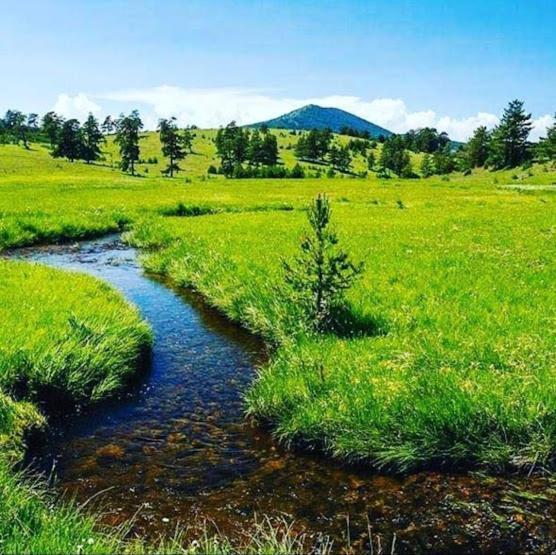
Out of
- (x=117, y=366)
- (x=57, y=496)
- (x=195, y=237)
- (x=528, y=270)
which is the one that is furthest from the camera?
(x=195, y=237)

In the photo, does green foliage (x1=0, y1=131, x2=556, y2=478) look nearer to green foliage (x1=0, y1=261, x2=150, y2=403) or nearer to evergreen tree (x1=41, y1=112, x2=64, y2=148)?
green foliage (x1=0, y1=261, x2=150, y2=403)

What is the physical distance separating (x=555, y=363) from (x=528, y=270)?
1030cm

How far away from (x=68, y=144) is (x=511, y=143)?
344 feet

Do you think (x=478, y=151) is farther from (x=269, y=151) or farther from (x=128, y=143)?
(x=128, y=143)

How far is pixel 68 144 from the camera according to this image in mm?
144375

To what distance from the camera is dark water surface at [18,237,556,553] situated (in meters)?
7.19

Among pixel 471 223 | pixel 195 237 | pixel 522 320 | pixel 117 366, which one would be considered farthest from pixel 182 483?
pixel 471 223

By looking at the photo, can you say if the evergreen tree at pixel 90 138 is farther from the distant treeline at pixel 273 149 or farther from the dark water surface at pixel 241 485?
the dark water surface at pixel 241 485

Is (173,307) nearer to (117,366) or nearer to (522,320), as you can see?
(117,366)

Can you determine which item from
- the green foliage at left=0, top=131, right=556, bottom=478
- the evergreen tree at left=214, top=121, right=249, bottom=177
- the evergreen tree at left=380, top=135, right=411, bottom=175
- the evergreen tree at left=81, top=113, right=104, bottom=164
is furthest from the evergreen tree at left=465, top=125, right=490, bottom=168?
the green foliage at left=0, top=131, right=556, bottom=478

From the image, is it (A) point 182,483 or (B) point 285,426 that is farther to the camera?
(B) point 285,426

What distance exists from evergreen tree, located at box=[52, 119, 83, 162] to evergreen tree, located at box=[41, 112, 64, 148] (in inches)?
163

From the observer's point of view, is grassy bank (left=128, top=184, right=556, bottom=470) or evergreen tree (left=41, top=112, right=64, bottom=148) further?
evergreen tree (left=41, top=112, right=64, bottom=148)

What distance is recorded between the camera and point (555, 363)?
411 inches
